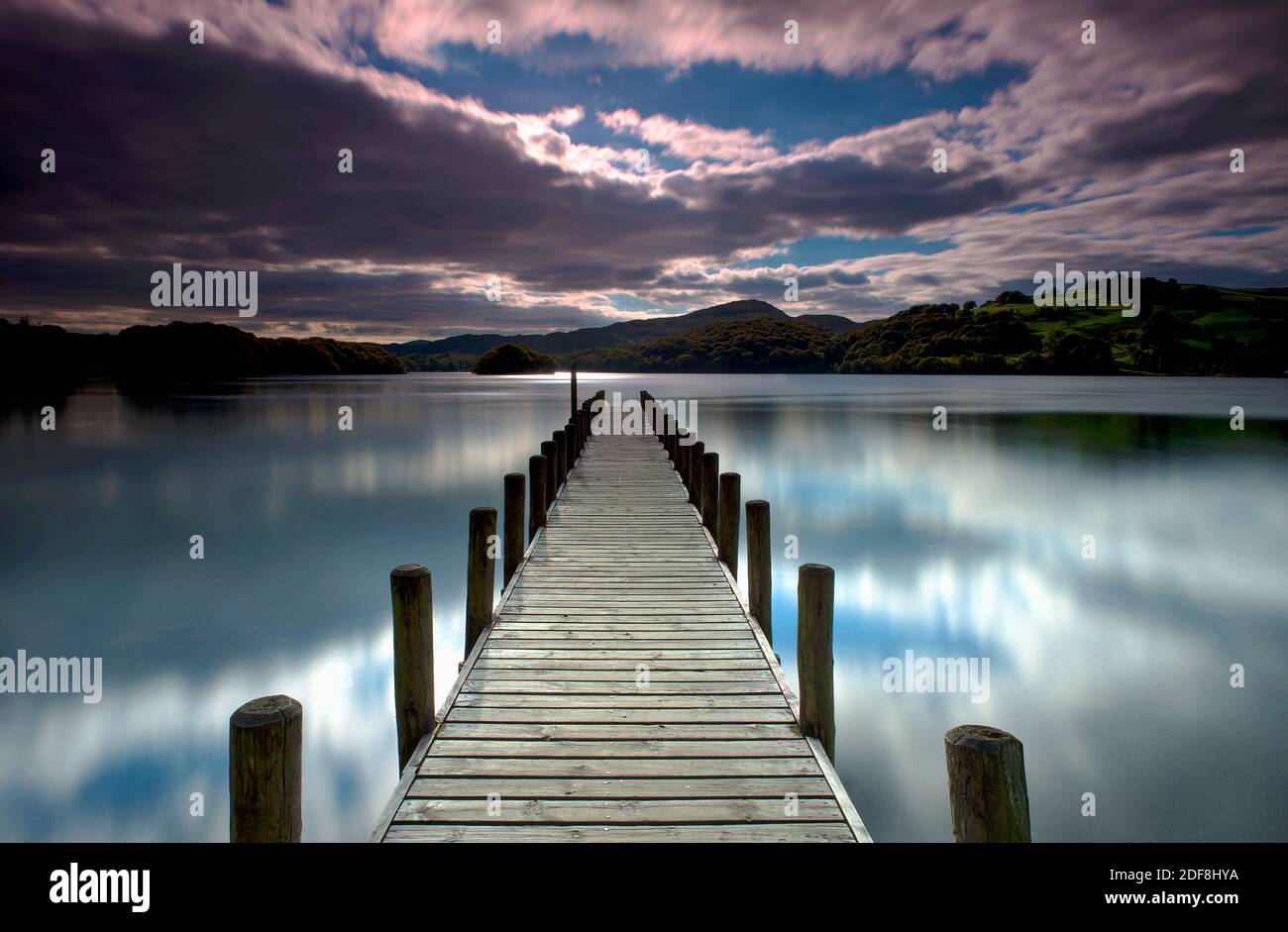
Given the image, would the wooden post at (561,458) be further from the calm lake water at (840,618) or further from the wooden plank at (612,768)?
the wooden plank at (612,768)

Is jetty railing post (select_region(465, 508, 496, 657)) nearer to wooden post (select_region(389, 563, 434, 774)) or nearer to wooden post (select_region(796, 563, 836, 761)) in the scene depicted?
wooden post (select_region(389, 563, 434, 774))

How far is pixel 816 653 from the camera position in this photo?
14.4 ft

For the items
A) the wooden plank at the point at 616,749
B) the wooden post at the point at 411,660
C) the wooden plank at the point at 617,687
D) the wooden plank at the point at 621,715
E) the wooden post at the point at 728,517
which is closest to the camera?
the wooden plank at the point at 616,749

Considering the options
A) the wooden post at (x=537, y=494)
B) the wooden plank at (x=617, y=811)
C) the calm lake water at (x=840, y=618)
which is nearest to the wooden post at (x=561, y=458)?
the wooden post at (x=537, y=494)

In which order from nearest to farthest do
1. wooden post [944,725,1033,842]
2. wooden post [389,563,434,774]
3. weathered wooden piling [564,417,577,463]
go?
wooden post [944,725,1033,842] < wooden post [389,563,434,774] < weathered wooden piling [564,417,577,463]

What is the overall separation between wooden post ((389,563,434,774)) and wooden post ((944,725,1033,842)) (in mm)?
2983

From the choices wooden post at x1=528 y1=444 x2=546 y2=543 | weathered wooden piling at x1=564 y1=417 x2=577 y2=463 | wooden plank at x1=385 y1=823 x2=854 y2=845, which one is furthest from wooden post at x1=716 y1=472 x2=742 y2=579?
weathered wooden piling at x1=564 y1=417 x2=577 y2=463

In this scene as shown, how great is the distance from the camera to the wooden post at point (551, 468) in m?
11.2

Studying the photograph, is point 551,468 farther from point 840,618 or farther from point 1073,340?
point 1073,340

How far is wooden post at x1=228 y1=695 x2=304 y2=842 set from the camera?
103 inches

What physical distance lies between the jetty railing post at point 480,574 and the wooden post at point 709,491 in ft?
14.1
